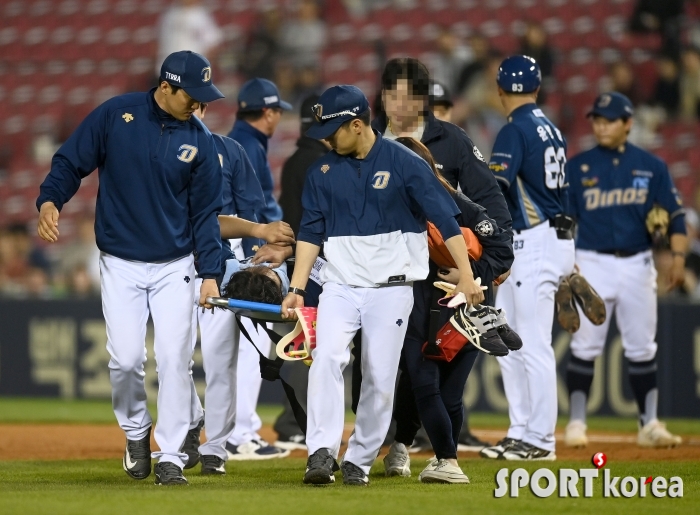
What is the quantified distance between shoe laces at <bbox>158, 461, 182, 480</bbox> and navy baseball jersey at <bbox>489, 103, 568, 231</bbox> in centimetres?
310

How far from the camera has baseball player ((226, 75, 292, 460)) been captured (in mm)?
8391

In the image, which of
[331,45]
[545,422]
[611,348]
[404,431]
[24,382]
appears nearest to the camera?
[404,431]

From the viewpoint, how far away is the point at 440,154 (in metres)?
7.15

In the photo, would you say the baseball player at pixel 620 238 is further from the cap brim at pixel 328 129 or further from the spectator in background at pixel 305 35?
the spectator in background at pixel 305 35

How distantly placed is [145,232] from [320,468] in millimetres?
1616

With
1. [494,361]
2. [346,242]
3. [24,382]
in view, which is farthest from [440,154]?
[24,382]

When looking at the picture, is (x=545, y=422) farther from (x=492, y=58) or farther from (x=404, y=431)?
(x=492, y=58)

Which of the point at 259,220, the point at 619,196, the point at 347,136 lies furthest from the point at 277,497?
the point at 619,196

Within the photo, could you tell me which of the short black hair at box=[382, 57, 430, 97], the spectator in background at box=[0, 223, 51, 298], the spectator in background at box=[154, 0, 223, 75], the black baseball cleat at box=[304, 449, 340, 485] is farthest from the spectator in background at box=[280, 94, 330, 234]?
the spectator in background at box=[154, 0, 223, 75]

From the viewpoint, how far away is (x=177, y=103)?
6.49 meters

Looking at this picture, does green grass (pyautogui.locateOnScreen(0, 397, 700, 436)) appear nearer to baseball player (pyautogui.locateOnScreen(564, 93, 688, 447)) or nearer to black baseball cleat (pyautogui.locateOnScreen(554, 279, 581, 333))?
baseball player (pyautogui.locateOnScreen(564, 93, 688, 447))

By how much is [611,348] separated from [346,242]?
20.8 ft

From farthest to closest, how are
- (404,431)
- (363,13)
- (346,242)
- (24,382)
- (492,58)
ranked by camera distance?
(363,13) → (492,58) → (24,382) → (404,431) → (346,242)

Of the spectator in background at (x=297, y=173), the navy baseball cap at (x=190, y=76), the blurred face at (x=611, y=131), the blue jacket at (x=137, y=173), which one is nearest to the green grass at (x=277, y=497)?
the blue jacket at (x=137, y=173)
